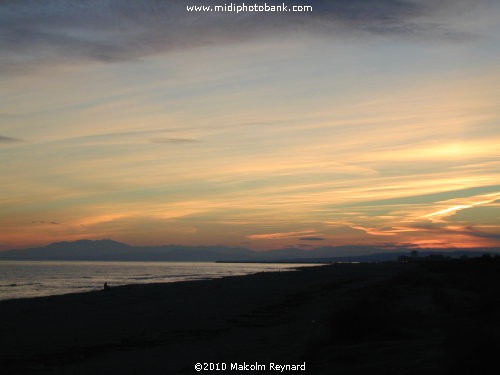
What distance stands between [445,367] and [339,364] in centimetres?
302

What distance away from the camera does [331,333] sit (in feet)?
49.5

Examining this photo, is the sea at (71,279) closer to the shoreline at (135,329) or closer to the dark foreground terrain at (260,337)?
the shoreline at (135,329)

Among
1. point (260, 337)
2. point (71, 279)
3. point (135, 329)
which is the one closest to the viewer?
point (260, 337)

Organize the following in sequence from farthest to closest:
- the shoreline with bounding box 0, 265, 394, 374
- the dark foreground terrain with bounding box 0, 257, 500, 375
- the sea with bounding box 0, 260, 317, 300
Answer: the sea with bounding box 0, 260, 317, 300 → the shoreline with bounding box 0, 265, 394, 374 → the dark foreground terrain with bounding box 0, 257, 500, 375

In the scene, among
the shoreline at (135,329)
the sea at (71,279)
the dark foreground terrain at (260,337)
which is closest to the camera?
the dark foreground terrain at (260,337)

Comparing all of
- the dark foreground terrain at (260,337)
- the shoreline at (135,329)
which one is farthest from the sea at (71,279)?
the dark foreground terrain at (260,337)

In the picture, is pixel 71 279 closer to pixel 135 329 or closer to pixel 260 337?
pixel 135 329

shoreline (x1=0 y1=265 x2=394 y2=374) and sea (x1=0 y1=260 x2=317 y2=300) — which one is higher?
sea (x1=0 y1=260 x2=317 y2=300)

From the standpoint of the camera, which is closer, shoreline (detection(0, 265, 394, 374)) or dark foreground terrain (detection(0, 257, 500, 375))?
dark foreground terrain (detection(0, 257, 500, 375))

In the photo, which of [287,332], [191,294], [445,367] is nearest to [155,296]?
[191,294]

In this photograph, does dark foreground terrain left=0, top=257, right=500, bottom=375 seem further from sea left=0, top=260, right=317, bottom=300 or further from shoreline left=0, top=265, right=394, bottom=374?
sea left=0, top=260, right=317, bottom=300

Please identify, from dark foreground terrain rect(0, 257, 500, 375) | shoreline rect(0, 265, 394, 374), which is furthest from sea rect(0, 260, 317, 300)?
dark foreground terrain rect(0, 257, 500, 375)

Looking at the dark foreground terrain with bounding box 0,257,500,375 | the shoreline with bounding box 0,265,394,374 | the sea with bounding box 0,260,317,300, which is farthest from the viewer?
the sea with bounding box 0,260,317,300

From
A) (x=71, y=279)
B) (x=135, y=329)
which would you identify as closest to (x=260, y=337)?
(x=135, y=329)
